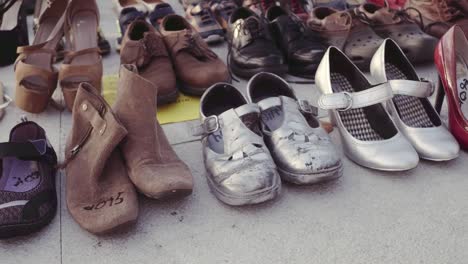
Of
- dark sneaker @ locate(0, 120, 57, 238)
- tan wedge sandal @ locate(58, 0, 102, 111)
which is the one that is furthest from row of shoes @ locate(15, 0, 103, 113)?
dark sneaker @ locate(0, 120, 57, 238)

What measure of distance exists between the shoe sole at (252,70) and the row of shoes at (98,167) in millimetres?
503

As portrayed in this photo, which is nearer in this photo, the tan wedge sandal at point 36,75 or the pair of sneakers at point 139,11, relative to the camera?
the tan wedge sandal at point 36,75

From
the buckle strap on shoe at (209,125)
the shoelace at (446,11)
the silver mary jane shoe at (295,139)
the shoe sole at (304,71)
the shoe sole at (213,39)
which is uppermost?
the buckle strap on shoe at (209,125)

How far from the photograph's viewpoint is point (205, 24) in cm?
180

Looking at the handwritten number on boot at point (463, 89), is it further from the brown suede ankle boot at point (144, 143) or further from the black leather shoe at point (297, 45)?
the brown suede ankle boot at point (144, 143)

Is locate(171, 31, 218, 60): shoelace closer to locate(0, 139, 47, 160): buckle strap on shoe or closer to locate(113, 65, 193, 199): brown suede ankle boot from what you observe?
locate(113, 65, 193, 199): brown suede ankle boot

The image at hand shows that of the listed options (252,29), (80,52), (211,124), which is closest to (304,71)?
(252,29)

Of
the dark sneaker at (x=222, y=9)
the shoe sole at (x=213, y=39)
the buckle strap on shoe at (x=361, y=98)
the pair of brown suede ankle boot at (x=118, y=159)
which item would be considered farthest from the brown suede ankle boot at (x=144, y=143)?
the dark sneaker at (x=222, y=9)

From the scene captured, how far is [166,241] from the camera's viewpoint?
3.07 ft

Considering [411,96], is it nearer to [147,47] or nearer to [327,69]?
[327,69]

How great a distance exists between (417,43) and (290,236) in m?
0.95

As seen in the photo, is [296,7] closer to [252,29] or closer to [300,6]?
[300,6]

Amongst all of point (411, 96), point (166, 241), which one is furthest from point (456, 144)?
point (166, 241)

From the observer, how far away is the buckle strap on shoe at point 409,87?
116 centimetres
